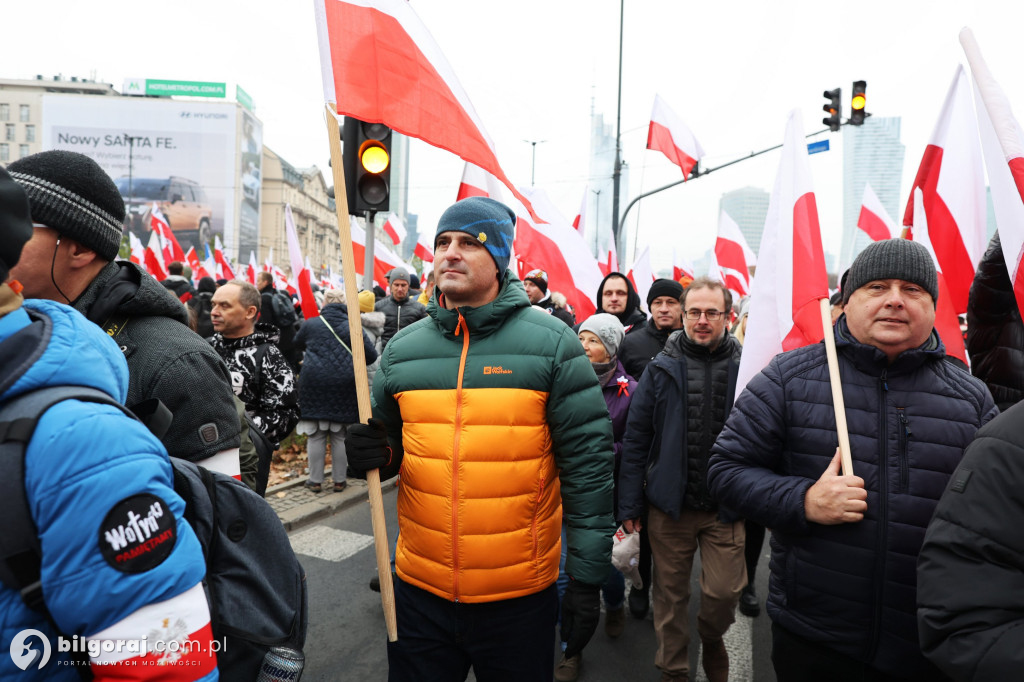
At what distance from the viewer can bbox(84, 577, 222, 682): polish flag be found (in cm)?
95

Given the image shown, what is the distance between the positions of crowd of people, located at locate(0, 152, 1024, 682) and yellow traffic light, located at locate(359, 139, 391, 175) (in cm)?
206

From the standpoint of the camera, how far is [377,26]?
2.22m

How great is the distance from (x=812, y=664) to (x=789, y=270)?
1.58 meters

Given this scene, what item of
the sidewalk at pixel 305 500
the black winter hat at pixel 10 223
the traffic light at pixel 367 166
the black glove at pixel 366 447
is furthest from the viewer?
the sidewalk at pixel 305 500

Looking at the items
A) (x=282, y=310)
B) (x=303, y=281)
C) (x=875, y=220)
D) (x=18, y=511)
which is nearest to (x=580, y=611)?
(x=18, y=511)

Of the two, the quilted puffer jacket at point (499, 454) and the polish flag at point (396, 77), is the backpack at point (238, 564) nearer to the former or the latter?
the quilted puffer jacket at point (499, 454)

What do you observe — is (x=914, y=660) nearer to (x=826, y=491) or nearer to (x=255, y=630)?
(x=826, y=491)

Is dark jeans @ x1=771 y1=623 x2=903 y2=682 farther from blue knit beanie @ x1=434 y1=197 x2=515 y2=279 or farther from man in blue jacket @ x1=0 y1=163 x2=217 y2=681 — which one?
man in blue jacket @ x1=0 y1=163 x2=217 y2=681

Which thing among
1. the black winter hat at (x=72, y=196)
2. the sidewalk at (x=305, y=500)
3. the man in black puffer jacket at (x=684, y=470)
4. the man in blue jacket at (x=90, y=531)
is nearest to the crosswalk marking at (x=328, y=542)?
the sidewalk at (x=305, y=500)

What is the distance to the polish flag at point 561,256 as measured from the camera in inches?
271

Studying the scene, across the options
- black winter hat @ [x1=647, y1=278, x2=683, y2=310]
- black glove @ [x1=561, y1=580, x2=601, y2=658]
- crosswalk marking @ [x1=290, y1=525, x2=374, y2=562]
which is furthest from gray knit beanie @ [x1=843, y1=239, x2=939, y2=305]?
crosswalk marking @ [x1=290, y1=525, x2=374, y2=562]

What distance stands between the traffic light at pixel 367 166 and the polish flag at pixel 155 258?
Answer: 9226 millimetres

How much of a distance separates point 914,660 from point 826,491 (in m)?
0.54

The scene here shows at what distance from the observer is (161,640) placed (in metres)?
0.98
